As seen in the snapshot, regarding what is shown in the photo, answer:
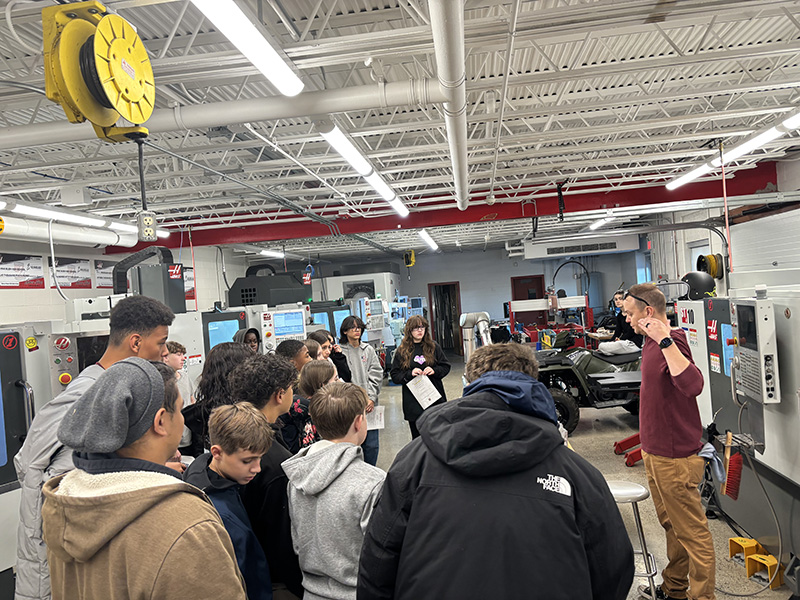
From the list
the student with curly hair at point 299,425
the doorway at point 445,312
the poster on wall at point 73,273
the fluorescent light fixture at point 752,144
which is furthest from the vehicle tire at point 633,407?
the doorway at point 445,312

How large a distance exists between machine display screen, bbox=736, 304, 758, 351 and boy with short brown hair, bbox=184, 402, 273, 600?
9.04 feet

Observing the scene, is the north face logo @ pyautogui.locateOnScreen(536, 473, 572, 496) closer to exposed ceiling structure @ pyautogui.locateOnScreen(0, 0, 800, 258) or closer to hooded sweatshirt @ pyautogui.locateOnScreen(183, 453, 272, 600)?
hooded sweatshirt @ pyautogui.locateOnScreen(183, 453, 272, 600)

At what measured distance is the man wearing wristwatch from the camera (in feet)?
8.84

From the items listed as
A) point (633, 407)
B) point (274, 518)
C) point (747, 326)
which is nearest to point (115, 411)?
point (274, 518)

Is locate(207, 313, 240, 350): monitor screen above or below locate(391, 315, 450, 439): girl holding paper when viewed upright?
above

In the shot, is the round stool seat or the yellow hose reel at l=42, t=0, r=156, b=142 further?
the round stool seat

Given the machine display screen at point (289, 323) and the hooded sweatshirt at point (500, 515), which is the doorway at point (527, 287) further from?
the hooded sweatshirt at point (500, 515)

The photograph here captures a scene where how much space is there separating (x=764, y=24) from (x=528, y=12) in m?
2.63

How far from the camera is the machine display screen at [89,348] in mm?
3605

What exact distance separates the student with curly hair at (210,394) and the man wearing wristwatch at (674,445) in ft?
6.90

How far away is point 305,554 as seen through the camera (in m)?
1.75

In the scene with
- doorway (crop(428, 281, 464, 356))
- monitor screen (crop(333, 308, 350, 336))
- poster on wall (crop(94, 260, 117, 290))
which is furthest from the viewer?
doorway (crop(428, 281, 464, 356))

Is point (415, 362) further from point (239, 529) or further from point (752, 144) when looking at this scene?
point (752, 144)

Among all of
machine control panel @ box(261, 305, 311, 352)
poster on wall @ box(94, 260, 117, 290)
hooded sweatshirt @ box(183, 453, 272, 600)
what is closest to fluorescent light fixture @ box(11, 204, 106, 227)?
machine control panel @ box(261, 305, 311, 352)
